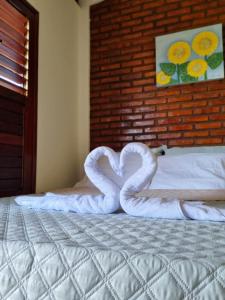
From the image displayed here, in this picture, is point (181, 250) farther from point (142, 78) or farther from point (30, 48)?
point (142, 78)

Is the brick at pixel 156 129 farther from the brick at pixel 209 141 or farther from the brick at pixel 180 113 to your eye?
the brick at pixel 209 141

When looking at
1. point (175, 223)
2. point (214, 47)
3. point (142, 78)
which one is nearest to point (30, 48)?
point (142, 78)

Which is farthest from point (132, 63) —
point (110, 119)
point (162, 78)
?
point (110, 119)

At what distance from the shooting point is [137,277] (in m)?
0.60

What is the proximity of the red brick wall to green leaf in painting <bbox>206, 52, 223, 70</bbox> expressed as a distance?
14cm

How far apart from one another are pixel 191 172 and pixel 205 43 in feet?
4.11

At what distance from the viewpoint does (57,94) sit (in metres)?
2.67

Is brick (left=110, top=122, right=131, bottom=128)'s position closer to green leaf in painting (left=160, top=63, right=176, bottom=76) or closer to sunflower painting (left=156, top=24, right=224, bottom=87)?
sunflower painting (left=156, top=24, right=224, bottom=87)

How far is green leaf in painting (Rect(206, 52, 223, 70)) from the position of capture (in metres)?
2.47

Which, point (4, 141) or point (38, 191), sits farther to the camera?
point (38, 191)

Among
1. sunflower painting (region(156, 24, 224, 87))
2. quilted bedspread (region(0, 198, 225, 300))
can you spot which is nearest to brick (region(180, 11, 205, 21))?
sunflower painting (region(156, 24, 224, 87))

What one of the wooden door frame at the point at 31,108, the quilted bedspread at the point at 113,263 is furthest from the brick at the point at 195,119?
the quilted bedspread at the point at 113,263

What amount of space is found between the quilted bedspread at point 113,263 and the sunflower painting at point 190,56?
1.95 meters

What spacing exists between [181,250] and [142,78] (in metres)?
2.33
